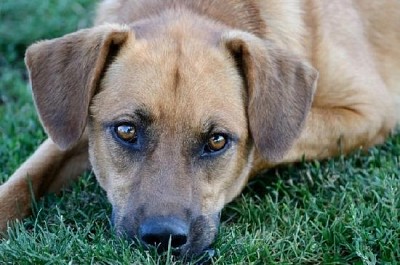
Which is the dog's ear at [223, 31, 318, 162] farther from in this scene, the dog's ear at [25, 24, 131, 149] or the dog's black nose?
the dog's black nose

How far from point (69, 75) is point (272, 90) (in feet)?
3.04

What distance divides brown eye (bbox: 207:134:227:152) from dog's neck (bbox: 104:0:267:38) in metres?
0.72

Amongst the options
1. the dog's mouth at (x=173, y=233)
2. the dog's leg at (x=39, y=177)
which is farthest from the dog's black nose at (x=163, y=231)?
the dog's leg at (x=39, y=177)

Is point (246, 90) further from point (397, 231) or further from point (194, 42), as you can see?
point (397, 231)

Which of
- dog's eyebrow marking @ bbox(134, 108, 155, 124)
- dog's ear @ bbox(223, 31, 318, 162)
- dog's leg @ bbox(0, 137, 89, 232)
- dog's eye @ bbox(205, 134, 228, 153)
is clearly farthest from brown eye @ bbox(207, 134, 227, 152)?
dog's leg @ bbox(0, 137, 89, 232)

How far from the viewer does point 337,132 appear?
16.1 ft

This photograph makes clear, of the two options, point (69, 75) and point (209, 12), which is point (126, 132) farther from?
point (209, 12)

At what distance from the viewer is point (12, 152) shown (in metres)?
5.21

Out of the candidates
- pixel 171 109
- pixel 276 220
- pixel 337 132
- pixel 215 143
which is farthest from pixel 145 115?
pixel 337 132

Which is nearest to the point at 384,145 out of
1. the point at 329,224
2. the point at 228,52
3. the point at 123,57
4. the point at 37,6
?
the point at 329,224

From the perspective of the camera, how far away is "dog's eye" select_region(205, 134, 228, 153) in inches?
156

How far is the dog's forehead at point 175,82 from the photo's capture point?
3896 mm

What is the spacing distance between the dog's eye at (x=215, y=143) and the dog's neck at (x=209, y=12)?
28.5 inches

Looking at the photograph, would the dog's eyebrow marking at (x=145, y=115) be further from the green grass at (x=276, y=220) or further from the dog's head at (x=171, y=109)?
the green grass at (x=276, y=220)
